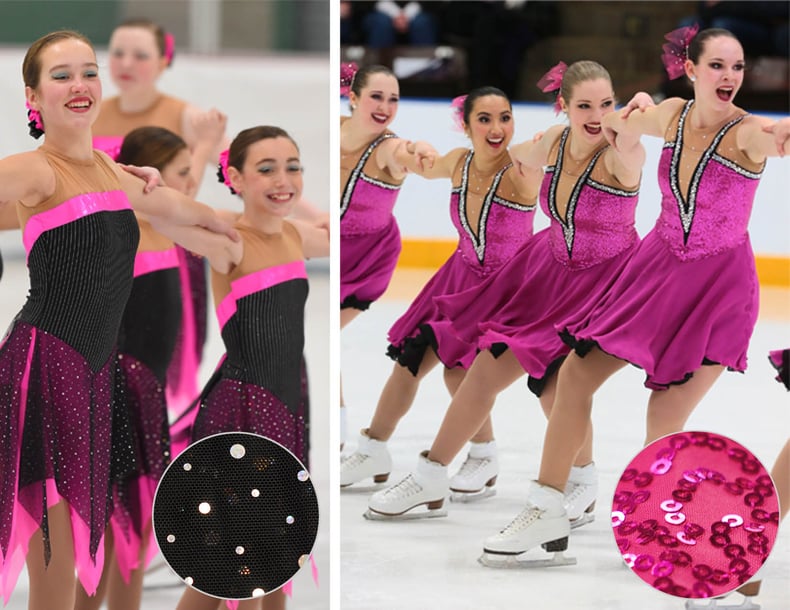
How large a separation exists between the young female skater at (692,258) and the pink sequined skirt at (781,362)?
5 cm

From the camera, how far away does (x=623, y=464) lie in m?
2.54

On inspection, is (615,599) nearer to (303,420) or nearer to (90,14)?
(303,420)

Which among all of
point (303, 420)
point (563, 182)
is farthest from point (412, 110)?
point (303, 420)

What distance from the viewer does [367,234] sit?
288cm

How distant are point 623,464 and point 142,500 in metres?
0.89

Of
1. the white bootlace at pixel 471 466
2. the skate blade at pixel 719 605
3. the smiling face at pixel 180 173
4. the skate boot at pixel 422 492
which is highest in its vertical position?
the smiling face at pixel 180 173

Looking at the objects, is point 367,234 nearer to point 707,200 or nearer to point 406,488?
point 406,488

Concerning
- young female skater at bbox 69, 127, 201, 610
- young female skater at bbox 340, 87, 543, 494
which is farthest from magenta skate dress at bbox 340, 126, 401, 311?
young female skater at bbox 69, 127, 201, 610

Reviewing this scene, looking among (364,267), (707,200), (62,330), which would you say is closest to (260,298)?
(62,330)

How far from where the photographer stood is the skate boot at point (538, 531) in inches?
103

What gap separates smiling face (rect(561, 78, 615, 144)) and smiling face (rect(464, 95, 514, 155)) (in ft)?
0.49

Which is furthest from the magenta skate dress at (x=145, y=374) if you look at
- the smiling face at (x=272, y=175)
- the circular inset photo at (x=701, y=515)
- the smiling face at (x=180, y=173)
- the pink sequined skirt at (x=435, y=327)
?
the circular inset photo at (x=701, y=515)

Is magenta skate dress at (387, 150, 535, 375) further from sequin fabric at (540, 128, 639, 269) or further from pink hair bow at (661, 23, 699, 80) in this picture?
pink hair bow at (661, 23, 699, 80)

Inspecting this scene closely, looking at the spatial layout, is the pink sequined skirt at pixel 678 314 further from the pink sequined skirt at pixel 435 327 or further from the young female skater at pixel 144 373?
the young female skater at pixel 144 373
